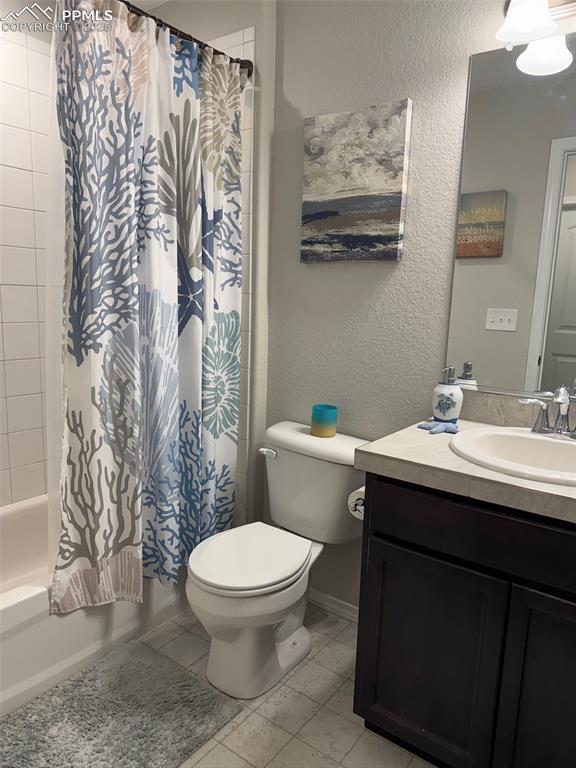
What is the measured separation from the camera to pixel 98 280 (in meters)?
1.53

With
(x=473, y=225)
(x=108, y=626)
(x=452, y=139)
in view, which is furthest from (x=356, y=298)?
(x=108, y=626)

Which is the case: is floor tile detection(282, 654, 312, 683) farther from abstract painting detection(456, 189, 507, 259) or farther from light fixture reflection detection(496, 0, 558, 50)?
light fixture reflection detection(496, 0, 558, 50)

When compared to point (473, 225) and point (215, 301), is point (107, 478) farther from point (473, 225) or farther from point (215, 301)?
point (473, 225)

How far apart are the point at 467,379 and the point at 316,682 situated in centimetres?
115

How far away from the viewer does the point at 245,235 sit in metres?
2.08

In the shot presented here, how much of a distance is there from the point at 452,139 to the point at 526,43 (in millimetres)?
304

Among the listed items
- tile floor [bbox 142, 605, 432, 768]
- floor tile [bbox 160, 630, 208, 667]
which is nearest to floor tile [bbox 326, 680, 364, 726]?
tile floor [bbox 142, 605, 432, 768]

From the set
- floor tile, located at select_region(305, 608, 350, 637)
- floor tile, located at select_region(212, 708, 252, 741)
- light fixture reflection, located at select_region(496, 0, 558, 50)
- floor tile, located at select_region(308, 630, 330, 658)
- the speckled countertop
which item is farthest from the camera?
floor tile, located at select_region(305, 608, 350, 637)

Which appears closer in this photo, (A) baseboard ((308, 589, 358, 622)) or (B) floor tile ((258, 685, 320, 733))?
(B) floor tile ((258, 685, 320, 733))

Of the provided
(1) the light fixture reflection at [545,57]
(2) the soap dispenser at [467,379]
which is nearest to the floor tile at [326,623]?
(2) the soap dispenser at [467,379]

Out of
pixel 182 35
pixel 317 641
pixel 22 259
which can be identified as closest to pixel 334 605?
pixel 317 641

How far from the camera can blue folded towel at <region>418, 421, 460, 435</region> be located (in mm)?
1531

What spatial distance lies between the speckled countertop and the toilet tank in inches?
14.7

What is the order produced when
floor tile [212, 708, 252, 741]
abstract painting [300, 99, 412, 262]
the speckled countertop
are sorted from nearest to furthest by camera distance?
1. the speckled countertop
2. floor tile [212, 708, 252, 741]
3. abstract painting [300, 99, 412, 262]
